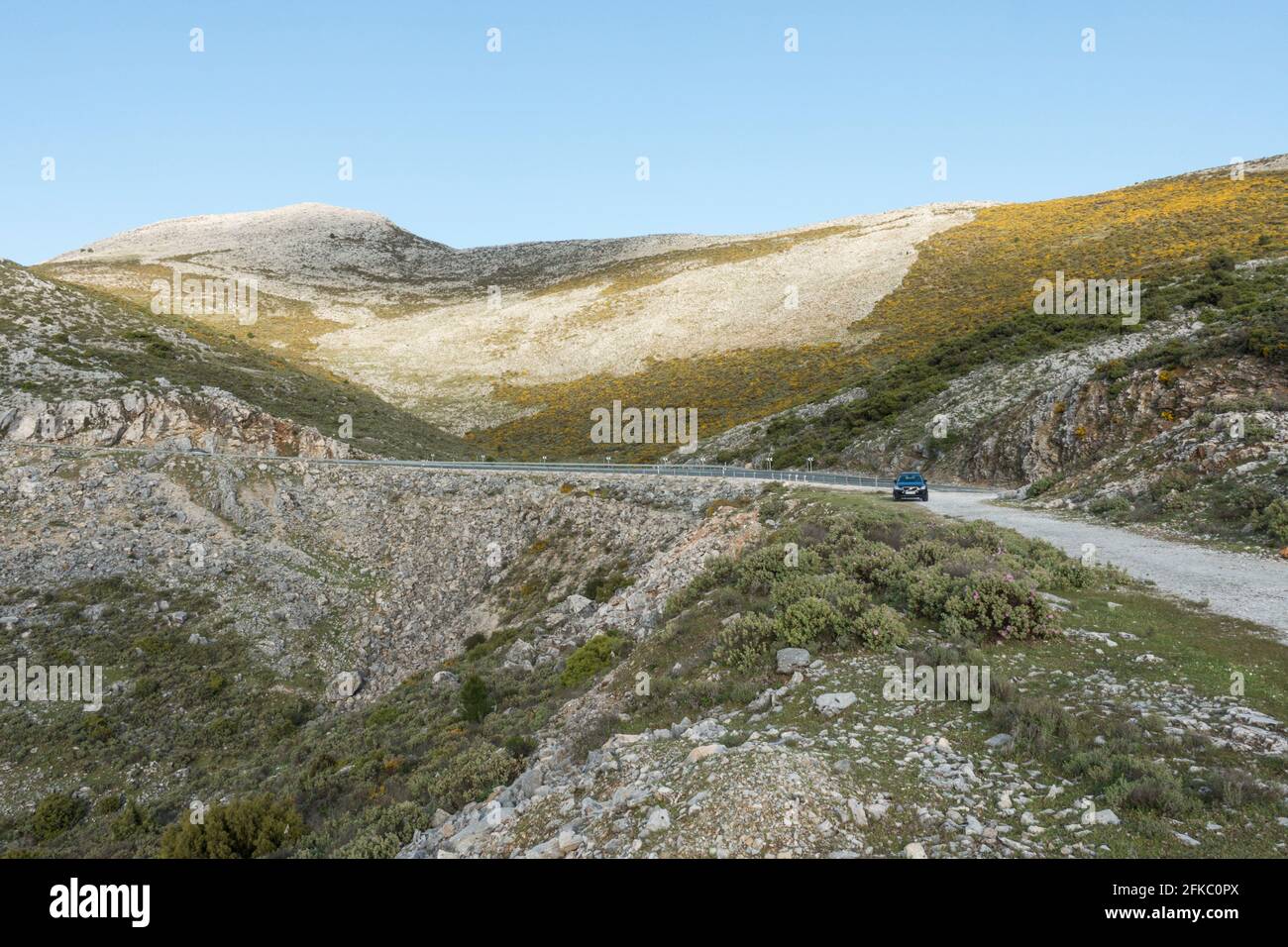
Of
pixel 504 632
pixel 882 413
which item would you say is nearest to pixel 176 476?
pixel 504 632

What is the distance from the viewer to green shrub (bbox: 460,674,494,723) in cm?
1535

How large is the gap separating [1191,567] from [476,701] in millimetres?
16503

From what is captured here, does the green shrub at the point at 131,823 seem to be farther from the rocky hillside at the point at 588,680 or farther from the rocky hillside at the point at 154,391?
the rocky hillside at the point at 154,391

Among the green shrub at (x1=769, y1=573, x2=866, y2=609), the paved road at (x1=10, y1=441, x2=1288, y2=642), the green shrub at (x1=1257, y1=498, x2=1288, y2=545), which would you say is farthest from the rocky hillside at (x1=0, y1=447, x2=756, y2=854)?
the green shrub at (x1=1257, y1=498, x2=1288, y2=545)

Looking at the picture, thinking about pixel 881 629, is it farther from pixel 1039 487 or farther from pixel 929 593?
pixel 1039 487

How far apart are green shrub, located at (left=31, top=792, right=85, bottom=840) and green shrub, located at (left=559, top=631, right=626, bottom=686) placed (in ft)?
46.4

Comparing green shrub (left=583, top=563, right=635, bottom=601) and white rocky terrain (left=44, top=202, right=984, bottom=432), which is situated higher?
white rocky terrain (left=44, top=202, right=984, bottom=432)

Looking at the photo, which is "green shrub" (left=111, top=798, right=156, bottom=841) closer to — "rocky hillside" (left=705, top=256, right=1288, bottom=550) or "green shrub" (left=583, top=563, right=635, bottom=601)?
"green shrub" (left=583, top=563, right=635, bottom=601)

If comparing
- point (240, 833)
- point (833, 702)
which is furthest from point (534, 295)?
point (833, 702)

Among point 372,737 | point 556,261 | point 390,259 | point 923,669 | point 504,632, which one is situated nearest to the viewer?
point 923,669

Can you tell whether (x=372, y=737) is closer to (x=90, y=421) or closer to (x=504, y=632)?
(x=504, y=632)

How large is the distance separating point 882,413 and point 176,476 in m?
43.6

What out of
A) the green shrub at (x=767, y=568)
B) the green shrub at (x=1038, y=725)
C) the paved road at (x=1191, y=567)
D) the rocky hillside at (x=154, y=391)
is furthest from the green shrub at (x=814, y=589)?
the rocky hillside at (x=154, y=391)

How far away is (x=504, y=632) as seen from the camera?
899 inches
